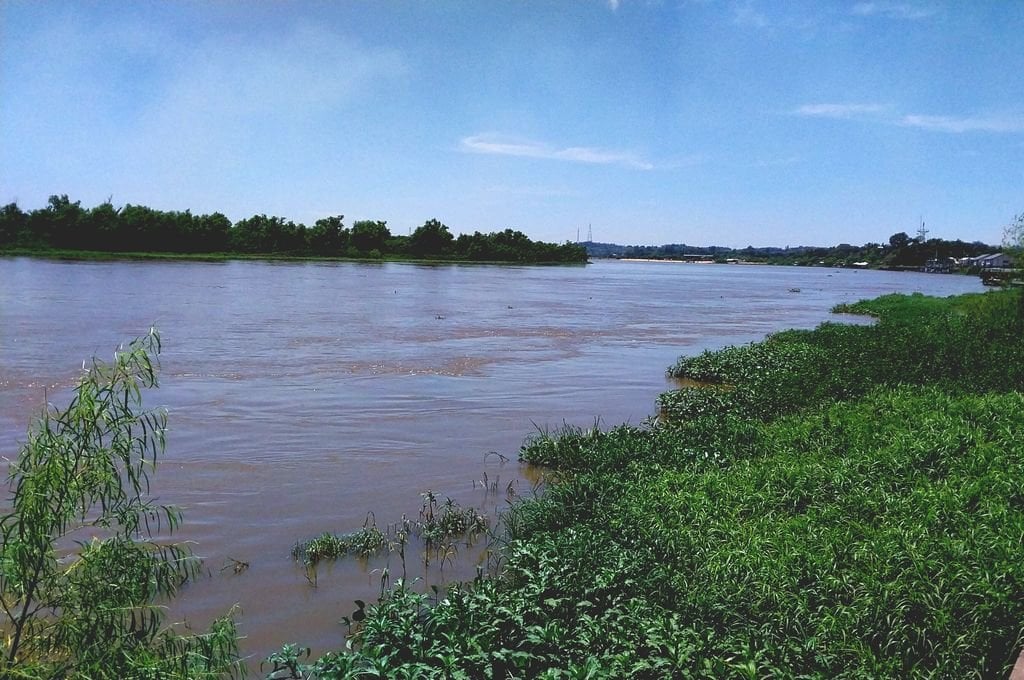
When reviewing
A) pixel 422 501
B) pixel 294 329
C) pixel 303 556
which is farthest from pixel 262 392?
pixel 294 329

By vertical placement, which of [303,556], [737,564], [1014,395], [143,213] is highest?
[143,213]

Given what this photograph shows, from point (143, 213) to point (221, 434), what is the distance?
96.9 metres

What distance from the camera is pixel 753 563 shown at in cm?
660

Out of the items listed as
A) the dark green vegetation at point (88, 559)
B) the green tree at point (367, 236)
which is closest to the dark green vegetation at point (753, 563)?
the dark green vegetation at point (88, 559)

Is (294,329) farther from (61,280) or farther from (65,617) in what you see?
(61,280)

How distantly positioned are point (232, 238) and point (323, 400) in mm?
103921

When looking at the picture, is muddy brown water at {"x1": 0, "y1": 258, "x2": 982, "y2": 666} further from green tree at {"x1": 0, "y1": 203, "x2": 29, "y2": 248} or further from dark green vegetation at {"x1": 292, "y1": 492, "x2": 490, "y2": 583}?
green tree at {"x1": 0, "y1": 203, "x2": 29, "y2": 248}

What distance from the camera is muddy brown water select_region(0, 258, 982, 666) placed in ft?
26.4

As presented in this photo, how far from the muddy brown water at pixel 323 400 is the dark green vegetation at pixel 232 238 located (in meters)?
60.1

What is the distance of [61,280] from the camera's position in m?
50.3

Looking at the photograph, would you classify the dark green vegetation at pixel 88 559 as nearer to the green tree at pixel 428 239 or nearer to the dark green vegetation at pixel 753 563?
the dark green vegetation at pixel 753 563

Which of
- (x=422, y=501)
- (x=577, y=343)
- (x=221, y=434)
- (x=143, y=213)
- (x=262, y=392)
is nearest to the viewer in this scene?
(x=422, y=501)

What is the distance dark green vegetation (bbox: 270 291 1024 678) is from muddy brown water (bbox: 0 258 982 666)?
1358mm

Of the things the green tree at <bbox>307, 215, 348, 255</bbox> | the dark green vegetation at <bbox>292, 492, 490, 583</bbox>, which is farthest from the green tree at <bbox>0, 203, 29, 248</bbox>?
the dark green vegetation at <bbox>292, 492, 490, 583</bbox>
